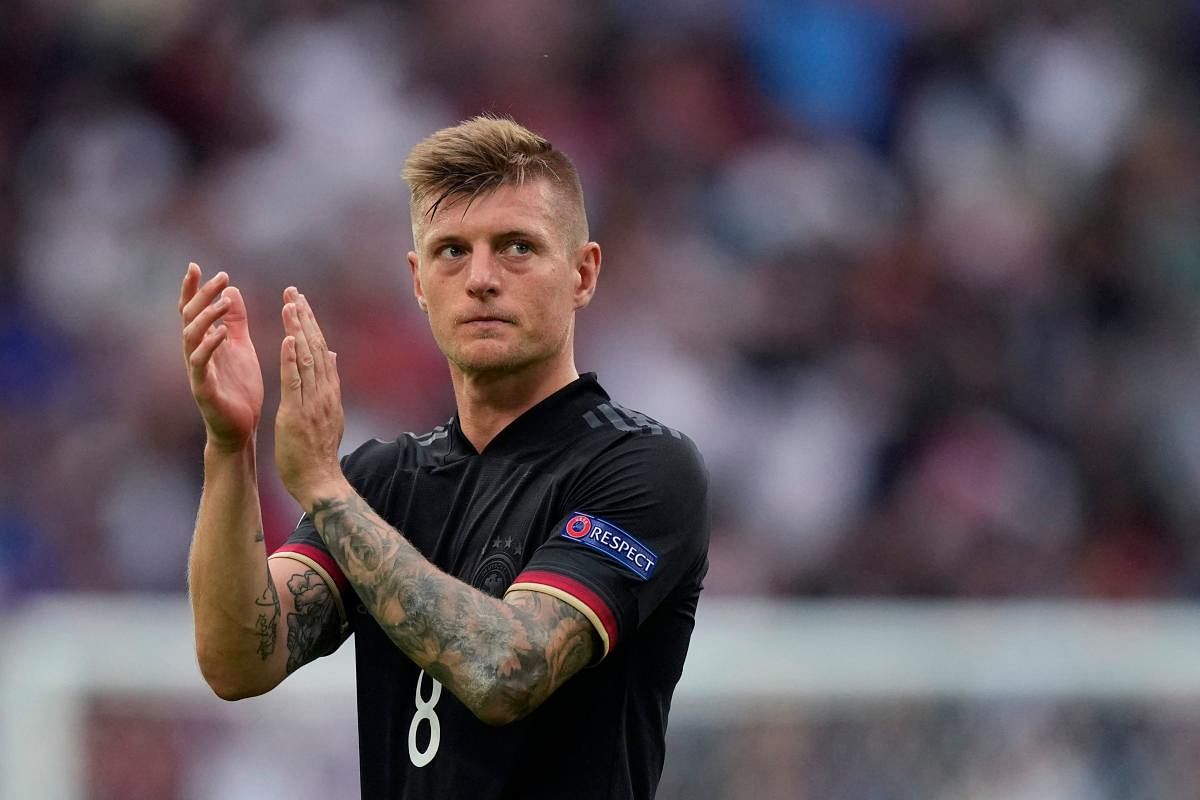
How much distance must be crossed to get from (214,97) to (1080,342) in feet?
15.2

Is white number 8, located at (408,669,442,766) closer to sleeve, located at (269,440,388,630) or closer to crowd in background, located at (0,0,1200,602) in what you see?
sleeve, located at (269,440,388,630)

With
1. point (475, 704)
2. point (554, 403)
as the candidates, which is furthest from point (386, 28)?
point (475, 704)

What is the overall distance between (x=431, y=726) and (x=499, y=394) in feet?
2.18

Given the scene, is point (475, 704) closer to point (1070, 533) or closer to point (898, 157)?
point (1070, 533)

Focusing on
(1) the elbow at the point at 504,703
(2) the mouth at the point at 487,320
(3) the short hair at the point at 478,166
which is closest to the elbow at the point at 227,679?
(1) the elbow at the point at 504,703

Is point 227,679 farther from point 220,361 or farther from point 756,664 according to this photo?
point 756,664

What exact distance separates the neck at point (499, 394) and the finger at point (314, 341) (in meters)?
0.37

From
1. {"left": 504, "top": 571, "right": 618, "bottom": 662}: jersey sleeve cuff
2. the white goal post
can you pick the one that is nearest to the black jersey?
{"left": 504, "top": 571, "right": 618, "bottom": 662}: jersey sleeve cuff

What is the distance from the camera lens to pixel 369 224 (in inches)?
356

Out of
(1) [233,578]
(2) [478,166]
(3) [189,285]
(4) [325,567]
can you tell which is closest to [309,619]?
(4) [325,567]

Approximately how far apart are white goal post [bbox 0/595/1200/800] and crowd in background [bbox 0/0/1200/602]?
99cm

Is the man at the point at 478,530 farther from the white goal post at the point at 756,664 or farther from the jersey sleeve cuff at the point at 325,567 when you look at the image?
the white goal post at the point at 756,664

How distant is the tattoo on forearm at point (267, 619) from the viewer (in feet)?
11.4

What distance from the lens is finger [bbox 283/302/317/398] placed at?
3.32 meters
